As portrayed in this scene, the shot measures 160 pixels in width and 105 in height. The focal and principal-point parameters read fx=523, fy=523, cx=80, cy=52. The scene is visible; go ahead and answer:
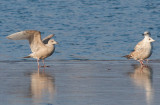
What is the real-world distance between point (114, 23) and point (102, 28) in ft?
7.52

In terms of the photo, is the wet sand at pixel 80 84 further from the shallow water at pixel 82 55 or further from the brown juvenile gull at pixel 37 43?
the brown juvenile gull at pixel 37 43

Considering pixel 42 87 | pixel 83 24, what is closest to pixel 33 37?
pixel 42 87

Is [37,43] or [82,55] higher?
[82,55]

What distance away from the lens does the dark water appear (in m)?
18.5

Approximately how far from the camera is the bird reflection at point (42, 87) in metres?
8.62

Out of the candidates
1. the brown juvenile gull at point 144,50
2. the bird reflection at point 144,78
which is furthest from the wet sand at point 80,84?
the brown juvenile gull at point 144,50

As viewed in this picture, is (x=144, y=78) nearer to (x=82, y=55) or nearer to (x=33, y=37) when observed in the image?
(x=33, y=37)

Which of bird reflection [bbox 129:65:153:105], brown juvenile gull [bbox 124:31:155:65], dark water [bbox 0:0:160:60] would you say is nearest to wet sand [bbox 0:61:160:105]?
bird reflection [bbox 129:65:153:105]

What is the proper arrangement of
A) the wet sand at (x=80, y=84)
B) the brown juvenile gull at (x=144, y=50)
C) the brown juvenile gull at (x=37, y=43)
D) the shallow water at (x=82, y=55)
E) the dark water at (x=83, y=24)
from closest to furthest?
1. the wet sand at (x=80, y=84)
2. the shallow water at (x=82, y=55)
3. the brown juvenile gull at (x=144, y=50)
4. the brown juvenile gull at (x=37, y=43)
5. the dark water at (x=83, y=24)

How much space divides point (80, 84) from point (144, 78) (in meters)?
1.64

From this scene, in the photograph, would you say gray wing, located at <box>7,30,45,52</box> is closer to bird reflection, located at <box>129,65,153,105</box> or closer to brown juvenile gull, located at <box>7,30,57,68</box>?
brown juvenile gull, located at <box>7,30,57,68</box>

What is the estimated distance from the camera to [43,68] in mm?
13305

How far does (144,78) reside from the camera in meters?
11.1

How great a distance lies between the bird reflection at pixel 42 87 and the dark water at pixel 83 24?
16.0ft
